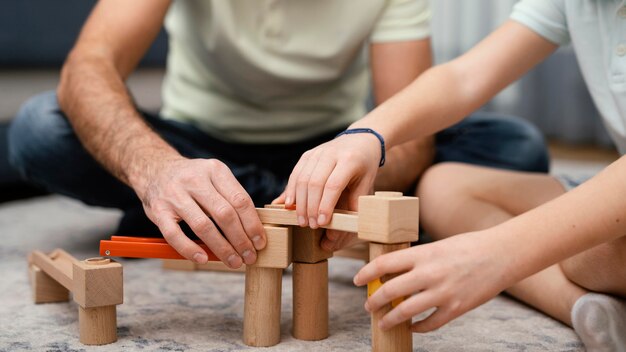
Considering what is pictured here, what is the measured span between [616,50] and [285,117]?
61 cm

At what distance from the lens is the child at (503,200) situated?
25.5 inches

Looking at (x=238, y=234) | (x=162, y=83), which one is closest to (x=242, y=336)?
(x=238, y=234)

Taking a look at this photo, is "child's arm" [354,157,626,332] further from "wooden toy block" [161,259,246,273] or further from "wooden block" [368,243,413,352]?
"wooden toy block" [161,259,246,273]

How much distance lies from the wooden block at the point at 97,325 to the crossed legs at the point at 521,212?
1.65 feet

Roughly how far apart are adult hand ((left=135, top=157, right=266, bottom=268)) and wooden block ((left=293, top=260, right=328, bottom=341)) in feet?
0.22

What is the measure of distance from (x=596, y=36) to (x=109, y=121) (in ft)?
2.05

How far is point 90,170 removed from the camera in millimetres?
1196

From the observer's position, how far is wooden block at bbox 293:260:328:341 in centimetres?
79

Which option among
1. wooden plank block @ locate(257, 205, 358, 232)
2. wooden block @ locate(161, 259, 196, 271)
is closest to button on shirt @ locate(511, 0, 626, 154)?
wooden plank block @ locate(257, 205, 358, 232)

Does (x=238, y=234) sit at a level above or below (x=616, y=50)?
below

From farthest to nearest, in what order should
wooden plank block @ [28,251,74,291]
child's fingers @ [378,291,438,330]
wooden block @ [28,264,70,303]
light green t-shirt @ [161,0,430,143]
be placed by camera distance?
1. light green t-shirt @ [161,0,430,143]
2. wooden block @ [28,264,70,303]
3. wooden plank block @ [28,251,74,291]
4. child's fingers @ [378,291,438,330]

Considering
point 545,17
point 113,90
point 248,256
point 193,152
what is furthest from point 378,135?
point 193,152

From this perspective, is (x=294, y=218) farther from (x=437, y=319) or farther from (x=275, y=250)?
(x=437, y=319)

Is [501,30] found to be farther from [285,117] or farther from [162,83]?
[162,83]
